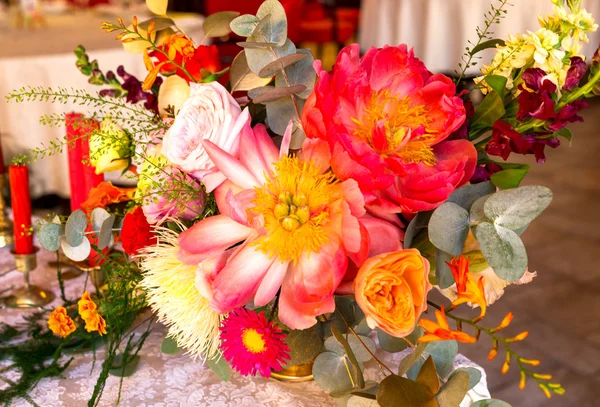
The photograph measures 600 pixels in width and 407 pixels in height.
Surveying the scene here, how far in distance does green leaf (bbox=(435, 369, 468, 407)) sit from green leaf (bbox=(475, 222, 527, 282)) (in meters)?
0.10

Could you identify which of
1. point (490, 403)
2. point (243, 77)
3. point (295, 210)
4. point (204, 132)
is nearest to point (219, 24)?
point (243, 77)

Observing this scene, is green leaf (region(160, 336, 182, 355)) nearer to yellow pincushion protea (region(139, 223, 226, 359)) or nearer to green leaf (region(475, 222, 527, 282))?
yellow pincushion protea (region(139, 223, 226, 359))

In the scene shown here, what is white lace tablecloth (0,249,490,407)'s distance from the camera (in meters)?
0.78

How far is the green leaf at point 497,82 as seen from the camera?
65 cm

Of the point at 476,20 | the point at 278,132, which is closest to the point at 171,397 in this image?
the point at 278,132

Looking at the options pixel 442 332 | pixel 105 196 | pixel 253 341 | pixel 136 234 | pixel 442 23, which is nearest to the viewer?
pixel 442 332

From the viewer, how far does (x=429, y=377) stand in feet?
2.03

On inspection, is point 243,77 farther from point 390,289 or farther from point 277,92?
point 390,289

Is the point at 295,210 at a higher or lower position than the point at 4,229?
higher

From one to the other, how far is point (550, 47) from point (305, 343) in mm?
399

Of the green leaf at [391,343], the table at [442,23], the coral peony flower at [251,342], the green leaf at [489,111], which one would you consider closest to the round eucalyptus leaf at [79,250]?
the coral peony flower at [251,342]

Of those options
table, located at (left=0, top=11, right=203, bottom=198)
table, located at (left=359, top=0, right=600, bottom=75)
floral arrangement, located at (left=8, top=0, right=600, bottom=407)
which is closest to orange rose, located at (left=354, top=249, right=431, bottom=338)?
floral arrangement, located at (left=8, top=0, right=600, bottom=407)

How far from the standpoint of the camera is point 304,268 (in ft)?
2.01

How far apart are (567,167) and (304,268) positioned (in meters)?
3.78
